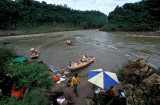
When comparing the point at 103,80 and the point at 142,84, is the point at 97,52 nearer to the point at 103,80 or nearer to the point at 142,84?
the point at 103,80

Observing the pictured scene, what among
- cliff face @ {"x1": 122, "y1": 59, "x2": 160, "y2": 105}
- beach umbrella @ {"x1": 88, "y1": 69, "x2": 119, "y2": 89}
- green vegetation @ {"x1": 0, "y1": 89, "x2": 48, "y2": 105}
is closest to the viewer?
cliff face @ {"x1": 122, "y1": 59, "x2": 160, "y2": 105}

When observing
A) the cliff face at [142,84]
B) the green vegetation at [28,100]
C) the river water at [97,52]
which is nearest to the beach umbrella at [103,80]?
the cliff face at [142,84]

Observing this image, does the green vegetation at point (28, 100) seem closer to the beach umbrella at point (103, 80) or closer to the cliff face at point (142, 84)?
the beach umbrella at point (103, 80)

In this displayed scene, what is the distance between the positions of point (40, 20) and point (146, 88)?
7129cm

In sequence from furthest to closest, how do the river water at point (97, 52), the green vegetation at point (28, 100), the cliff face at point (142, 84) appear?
the river water at point (97, 52) → the green vegetation at point (28, 100) → the cliff face at point (142, 84)

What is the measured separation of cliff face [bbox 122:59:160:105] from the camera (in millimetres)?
2301

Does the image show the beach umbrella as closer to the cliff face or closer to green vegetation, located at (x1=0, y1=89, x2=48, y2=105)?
the cliff face

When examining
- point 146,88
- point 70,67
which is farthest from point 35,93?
point 70,67

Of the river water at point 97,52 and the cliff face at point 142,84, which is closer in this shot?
the cliff face at point 142,84

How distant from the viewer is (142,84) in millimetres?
2660

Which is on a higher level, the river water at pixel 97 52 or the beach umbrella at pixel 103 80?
the beach umbrella at pixel 103 80

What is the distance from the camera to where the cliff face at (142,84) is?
2.30 metres

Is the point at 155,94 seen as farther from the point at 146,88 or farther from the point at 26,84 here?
the point at 26,84

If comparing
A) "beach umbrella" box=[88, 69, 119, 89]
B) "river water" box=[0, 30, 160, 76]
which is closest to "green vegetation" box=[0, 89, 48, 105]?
"beach umbrella" box=[88, 69, 119, 89]
